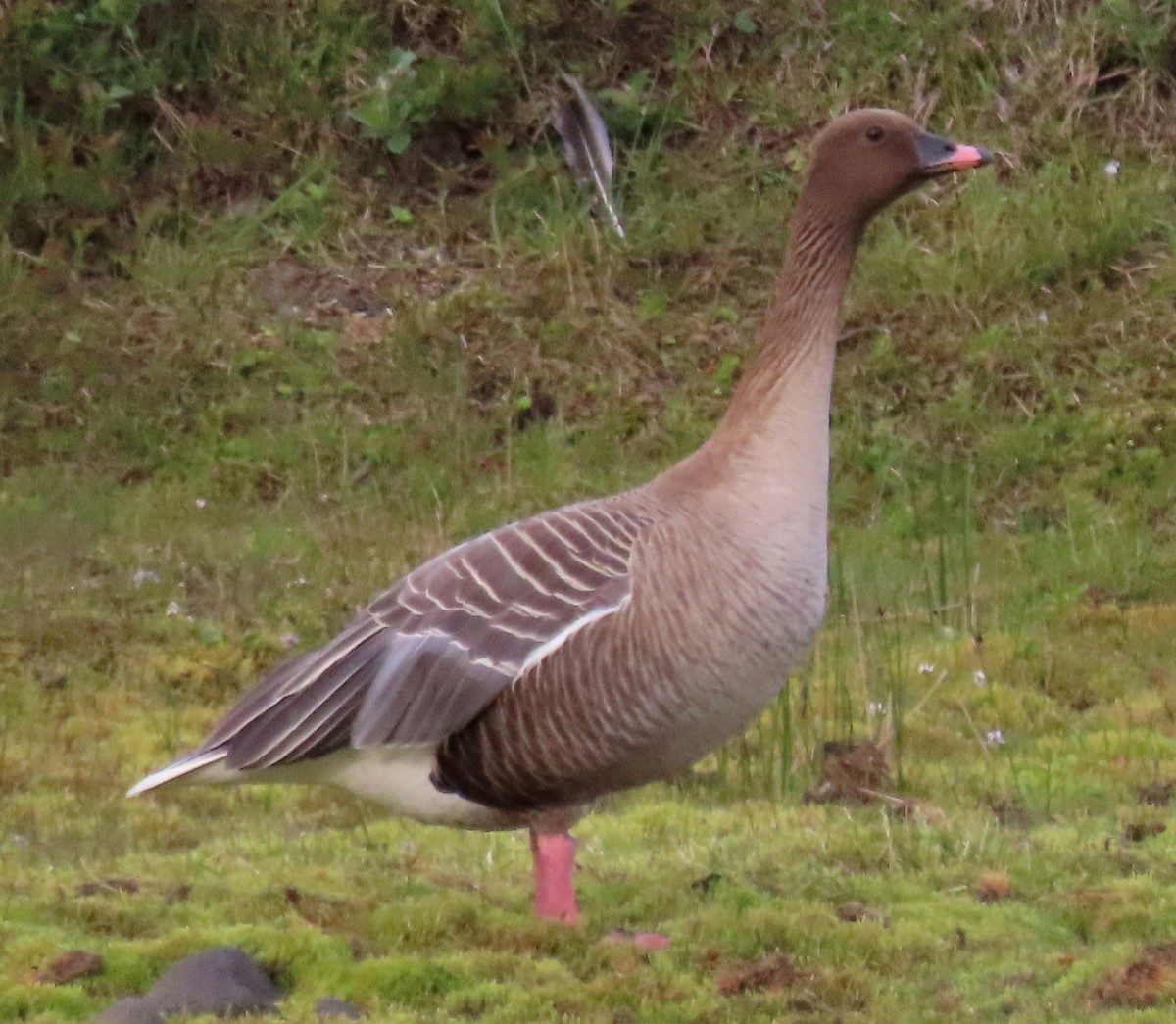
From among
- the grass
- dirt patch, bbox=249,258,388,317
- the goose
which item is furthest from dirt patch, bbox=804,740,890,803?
dirt patch, bbox=249,258,388,317

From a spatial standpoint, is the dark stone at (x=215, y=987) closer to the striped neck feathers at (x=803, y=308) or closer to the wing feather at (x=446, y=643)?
the wing feather at (x=446, y=643)

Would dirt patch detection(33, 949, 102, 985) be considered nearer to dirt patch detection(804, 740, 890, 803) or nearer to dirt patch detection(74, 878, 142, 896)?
dirt patch detection(74, 878, 142, 896)

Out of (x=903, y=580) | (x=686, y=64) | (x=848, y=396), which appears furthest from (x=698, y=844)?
(x=686, y=64)

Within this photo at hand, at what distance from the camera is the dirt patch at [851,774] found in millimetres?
6789

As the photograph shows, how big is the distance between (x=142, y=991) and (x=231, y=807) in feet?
8.71

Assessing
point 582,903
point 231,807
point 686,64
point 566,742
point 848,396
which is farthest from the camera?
point 686,64

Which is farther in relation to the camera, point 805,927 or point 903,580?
point 903,580

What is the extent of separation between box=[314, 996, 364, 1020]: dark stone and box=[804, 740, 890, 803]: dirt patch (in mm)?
2673

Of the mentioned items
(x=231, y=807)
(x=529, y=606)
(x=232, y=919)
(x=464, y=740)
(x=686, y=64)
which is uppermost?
(x=686, y=64)

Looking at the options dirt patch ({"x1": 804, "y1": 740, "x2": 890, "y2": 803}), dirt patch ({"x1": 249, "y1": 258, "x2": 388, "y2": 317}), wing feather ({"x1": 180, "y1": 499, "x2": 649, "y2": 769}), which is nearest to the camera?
wing feather ({"x1": 180, "y1": 499, "x2": 649, "y2": 769})

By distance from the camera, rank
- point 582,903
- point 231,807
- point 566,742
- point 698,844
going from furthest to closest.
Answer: point 231,807, point 698,844, point 582,903, point 566,742

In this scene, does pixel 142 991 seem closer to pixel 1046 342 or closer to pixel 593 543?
pixel 593 543

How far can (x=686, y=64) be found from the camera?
1339cm

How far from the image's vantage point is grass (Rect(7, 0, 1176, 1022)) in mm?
5078
